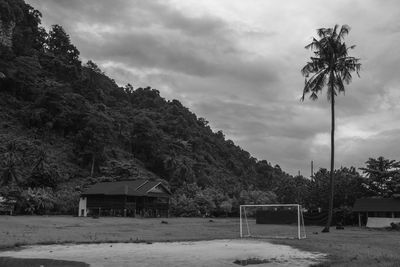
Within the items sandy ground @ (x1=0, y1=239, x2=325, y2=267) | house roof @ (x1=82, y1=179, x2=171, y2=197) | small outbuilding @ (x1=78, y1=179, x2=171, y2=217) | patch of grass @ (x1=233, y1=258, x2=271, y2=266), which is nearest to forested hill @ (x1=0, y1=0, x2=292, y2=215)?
small outbuilding @ (x1=78, y1=179, x2=171, y2=217)

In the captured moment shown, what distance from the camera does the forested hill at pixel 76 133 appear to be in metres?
85.2

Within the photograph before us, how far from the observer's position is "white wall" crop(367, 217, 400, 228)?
53562 mm

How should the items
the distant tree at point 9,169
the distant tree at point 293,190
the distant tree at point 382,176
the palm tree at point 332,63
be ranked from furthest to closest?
the distant tree at point 9,169, the distant tree at point 293,190, the distant tree at point 382,176, the palm tree at point 332,63

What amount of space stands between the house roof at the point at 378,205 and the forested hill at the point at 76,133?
109ft

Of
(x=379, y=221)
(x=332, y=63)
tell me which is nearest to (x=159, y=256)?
(x=332, y=63)

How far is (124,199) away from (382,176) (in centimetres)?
3617

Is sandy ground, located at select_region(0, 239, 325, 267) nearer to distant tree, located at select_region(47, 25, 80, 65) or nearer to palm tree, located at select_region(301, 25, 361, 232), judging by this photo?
palm tree, located at select_region(301, 25, 361, 232)

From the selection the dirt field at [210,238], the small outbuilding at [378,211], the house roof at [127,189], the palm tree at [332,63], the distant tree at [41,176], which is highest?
the palm tree at [332,63]

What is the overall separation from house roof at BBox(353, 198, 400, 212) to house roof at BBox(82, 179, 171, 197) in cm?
3136

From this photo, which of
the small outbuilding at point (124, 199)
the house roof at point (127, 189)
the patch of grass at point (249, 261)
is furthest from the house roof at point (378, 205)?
the patch of grass at point (249, 261)

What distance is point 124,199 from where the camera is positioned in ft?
230

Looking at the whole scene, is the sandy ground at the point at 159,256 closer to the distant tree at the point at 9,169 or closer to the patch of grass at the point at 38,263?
the patch of grass at the point at 38,263

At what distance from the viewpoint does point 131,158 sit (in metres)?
109

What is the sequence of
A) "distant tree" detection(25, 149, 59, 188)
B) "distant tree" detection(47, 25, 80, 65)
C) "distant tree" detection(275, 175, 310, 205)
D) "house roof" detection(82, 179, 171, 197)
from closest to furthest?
"distant tree" detection(275, 175, 310, 205), "house roof" detection(82, 179, 171, 197), "distant tree" detection(25, 149, 59, 188), "distant tree" detection(47, 25, 80, 65)
